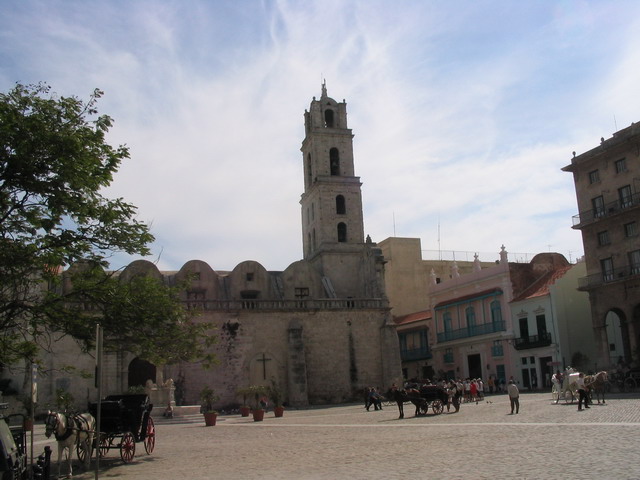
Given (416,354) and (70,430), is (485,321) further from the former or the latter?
(70,430)

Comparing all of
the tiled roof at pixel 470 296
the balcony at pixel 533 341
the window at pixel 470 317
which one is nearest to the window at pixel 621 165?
the balcony at pixel 533 341

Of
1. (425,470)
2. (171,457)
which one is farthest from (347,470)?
(171,457)

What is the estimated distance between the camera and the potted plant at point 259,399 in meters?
26.5

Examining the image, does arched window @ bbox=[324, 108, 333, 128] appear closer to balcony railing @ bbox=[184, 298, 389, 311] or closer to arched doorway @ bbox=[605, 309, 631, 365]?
balcony railing @ bbox=[184, 298, 389, 311]

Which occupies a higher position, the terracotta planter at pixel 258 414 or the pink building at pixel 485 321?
the pink building at pixel 485 321

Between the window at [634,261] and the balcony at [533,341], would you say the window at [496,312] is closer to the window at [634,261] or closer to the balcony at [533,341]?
the balcony at [533,341]

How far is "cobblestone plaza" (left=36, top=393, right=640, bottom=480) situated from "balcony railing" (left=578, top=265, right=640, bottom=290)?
50.5 ft

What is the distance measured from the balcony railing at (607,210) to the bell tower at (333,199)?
45.0ft

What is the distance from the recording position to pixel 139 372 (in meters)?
34.8

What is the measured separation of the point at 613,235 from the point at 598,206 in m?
2.10

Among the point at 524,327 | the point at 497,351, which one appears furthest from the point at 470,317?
the point at 524,327

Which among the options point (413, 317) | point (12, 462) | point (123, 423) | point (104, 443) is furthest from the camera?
point (413, 317)

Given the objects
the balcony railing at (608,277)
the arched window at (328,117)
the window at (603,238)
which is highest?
the arched window at (328,117)

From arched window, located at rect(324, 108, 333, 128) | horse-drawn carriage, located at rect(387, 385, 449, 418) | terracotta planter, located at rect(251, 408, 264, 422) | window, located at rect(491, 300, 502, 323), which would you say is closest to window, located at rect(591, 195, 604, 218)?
window, located at rect(491, 300, 502, 323)
